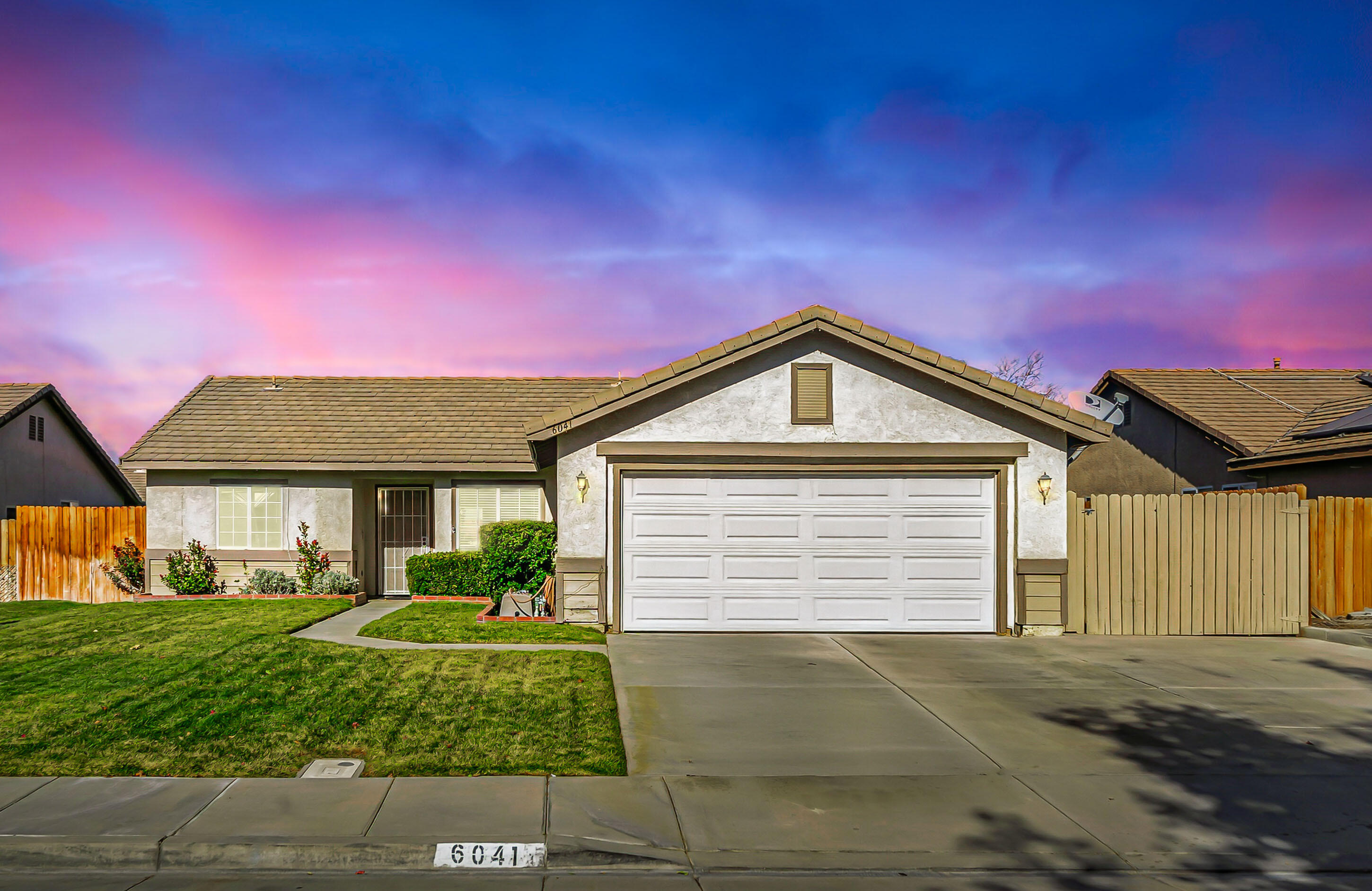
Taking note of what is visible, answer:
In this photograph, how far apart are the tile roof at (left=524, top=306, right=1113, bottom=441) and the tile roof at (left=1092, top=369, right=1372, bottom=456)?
8522 millimetres

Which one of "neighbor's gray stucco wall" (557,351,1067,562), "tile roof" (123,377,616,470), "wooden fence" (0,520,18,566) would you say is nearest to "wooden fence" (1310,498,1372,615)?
"neighbor's gray stucco wall" (557,351,1067,562)

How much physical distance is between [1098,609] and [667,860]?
32.2 feet

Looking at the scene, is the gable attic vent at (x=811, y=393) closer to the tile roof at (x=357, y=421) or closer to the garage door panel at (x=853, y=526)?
the garage door panel at (x=853, y=526)

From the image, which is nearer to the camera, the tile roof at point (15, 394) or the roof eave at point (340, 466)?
the roof eave at point (340, 466)

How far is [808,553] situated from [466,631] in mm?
5136

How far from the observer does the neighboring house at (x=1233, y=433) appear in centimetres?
1588

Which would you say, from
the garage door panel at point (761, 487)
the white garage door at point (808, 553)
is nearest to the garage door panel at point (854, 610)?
the white garage door at point (808, 553)

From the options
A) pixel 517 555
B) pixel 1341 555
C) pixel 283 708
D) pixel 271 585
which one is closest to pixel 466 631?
pixel 517 555

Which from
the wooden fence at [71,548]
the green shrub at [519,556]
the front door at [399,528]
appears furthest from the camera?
the front door at [399,528]

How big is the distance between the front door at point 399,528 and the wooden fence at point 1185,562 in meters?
12.5

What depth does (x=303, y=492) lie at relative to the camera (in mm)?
16812

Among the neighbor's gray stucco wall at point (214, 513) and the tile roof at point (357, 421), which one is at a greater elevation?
the tile roof at point (357, 421)

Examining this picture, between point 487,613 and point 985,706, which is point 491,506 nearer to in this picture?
point 487,613

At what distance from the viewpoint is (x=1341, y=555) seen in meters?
12.5
